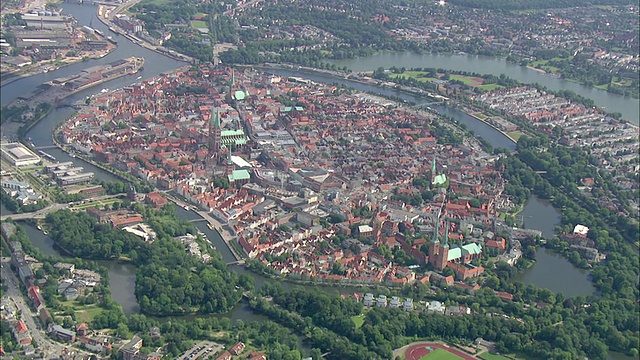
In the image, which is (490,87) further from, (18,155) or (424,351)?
(424,351)

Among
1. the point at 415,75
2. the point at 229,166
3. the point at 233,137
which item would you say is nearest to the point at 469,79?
the point at 415,75

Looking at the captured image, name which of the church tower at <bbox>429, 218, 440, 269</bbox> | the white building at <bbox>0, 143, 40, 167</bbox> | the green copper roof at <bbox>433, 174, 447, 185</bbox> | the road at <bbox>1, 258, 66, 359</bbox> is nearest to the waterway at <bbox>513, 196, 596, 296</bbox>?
the church tower at <bbox>429, 218, 440, 269</bbox>

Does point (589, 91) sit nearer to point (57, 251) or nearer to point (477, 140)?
point (477, 140)

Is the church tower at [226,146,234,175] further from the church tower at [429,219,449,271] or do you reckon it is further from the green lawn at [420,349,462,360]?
the green lawn at [420,349,462,360]

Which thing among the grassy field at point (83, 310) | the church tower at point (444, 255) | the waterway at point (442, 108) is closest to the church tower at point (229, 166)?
the church tower at point (444, 255)

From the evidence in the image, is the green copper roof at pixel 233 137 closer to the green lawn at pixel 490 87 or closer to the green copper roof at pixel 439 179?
the green copper roof at pixel 439 179

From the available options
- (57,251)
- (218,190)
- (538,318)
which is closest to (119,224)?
(57,251)
